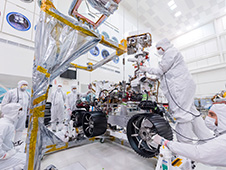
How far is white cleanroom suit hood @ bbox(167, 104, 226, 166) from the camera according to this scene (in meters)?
0.68

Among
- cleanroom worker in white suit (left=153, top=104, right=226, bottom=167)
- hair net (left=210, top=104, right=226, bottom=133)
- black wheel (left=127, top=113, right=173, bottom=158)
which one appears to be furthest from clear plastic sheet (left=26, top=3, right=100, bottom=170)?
hair net (left=210, top=104, right=226, bottom=133)

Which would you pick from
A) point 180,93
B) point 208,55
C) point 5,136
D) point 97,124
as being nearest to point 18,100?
point 5,136

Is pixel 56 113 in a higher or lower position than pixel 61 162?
higher

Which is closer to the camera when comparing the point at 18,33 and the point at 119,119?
the point at 119,119

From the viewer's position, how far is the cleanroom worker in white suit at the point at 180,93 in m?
1.23

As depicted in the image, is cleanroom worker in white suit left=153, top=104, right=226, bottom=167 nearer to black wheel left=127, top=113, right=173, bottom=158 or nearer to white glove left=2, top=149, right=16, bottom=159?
black wheel left=127, top=113, right=173, bottom=158

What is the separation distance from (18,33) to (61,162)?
5.03 meters

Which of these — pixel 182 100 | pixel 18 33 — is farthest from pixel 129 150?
pixel 18 33

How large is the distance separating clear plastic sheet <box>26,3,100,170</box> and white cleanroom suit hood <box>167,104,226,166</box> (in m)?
1.26

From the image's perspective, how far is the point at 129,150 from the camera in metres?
2.12

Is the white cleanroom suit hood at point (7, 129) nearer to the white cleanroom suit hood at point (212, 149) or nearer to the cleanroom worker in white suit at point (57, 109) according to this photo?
the white cleanroom suit hood at point (212, 149)

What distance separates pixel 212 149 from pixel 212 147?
1cm

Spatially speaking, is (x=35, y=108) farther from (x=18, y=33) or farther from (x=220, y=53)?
(x=220, y=53)

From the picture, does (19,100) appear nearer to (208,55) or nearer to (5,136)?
(5,136)
